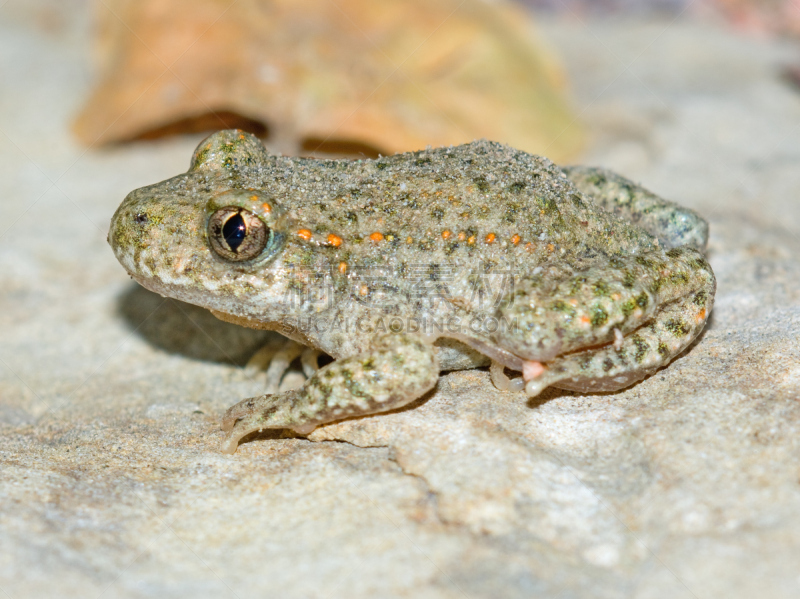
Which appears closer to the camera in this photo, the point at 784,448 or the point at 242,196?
the point at 784,448

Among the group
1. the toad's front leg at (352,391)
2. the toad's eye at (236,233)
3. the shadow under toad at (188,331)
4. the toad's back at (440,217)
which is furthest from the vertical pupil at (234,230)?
the shadow under toad at (188,331)

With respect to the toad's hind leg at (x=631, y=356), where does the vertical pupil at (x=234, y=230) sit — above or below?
above

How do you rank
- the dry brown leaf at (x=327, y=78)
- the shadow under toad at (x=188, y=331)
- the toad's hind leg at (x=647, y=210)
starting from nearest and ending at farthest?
1. the toad's hind leg at (x=647, y=210)
2. the shadow under toad at (x=188, y=331)
3. the dry brown leaf at (x=327, y=78)

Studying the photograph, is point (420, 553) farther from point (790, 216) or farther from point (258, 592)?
point (790, 216)

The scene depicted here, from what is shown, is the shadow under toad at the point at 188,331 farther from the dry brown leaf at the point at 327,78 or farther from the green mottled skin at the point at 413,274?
the dry brown leaf at the point at 327,78

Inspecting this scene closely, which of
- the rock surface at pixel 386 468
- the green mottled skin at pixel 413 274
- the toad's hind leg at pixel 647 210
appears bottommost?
the rock surface at pixel 386 468

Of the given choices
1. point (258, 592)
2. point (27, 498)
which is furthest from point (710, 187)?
point (27, 498)
